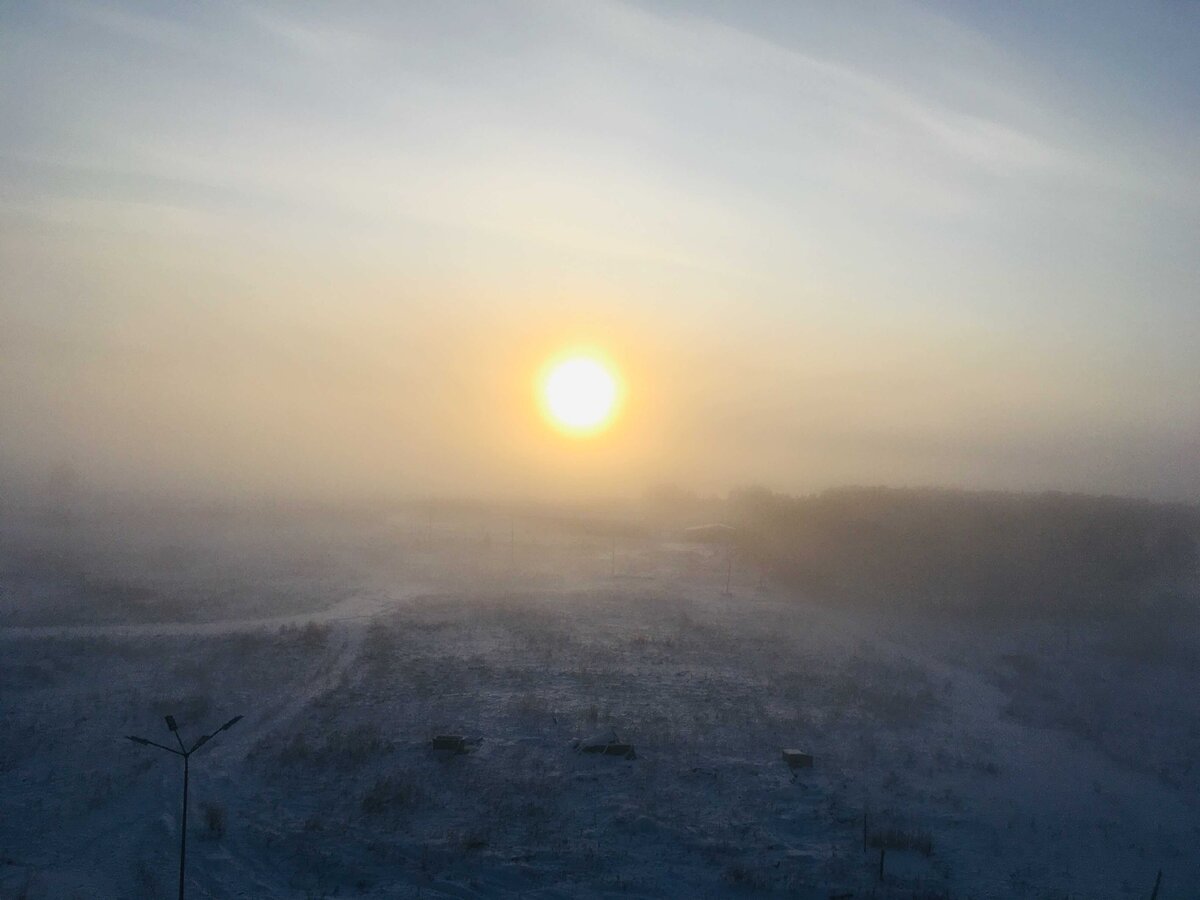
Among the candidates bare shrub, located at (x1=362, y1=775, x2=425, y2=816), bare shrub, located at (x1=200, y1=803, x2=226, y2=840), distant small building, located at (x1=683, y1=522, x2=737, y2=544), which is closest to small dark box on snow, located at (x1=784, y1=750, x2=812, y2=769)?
bare shrub, located at (x1=362, y1=775, x2=425, y2=816)

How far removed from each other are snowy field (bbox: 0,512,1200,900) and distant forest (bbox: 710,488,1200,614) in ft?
15.2

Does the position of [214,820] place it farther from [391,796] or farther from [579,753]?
[579,753]

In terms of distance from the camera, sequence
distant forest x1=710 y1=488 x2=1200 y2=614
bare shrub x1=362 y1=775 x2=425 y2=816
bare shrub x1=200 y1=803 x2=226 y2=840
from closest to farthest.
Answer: bare shrub x1=200 y1=803 x2=226 y2=840, bare shrub x1=362 y1=775 x2=425 y2=816, distant forest x1=710 y1=488 x2=1200 y2=614

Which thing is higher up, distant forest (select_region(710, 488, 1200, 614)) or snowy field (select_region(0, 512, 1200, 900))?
distant forest (select_region(710, 488, 1200, 614))

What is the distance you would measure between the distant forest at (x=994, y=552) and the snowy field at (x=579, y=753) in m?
4.65

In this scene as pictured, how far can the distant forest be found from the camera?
167 ft

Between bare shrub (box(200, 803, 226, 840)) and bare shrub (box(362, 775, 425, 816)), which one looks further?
bare shrub (box(362, 775, 425, 816))

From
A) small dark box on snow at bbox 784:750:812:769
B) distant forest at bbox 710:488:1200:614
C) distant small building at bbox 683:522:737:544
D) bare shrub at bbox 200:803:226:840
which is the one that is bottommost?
bare shrub at bbox 200:803:226:840

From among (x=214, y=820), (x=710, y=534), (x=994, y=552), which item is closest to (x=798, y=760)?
(x=214, y=820)

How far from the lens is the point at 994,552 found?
5553cm

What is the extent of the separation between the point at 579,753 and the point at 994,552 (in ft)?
129

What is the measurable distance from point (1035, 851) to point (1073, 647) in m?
23.9

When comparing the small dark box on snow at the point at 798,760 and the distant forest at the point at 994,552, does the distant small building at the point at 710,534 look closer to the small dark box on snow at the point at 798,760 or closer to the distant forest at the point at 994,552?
the distant forest at the point at 994,552

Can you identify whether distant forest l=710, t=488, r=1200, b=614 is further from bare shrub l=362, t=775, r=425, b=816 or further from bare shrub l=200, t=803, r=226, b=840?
bare shrub l=200, t=803, r=226, b=840
